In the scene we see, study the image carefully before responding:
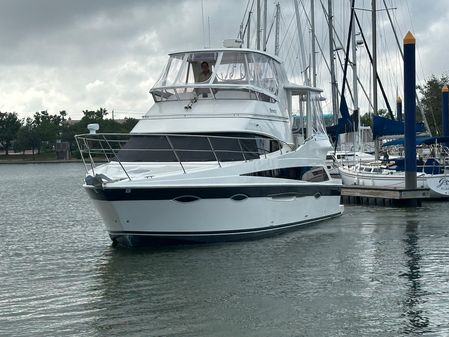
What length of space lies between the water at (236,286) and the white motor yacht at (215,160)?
0.69 meters

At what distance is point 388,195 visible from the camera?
28.8 meters

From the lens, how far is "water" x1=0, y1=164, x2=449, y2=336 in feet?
36.1

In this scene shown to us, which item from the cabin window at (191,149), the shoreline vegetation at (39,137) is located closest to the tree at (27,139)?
the shoreline vegetation at (39,137)

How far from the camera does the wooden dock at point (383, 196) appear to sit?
92.0 ft

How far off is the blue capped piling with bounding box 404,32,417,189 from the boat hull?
11258mm

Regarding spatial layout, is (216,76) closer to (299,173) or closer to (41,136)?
(299,173)

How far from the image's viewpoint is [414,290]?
43.0 feet

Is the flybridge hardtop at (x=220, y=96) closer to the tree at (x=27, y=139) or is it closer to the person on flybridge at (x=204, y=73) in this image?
the person on flybridge at (x=204, y=73)

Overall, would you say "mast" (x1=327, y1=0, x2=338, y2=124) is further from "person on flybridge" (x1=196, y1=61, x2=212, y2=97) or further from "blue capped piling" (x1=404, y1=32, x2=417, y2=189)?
"person on flybridge" (x1=196, y1=61, x2=212, y2=97)

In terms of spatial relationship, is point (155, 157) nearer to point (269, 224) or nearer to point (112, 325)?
point (269, 224)

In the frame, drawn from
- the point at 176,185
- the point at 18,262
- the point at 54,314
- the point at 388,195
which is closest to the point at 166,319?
the point at 54,314

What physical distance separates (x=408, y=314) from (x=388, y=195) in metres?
17.8

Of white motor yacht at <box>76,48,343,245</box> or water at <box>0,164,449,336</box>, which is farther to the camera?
white motor yacht at <box>76,48,343,245</box>

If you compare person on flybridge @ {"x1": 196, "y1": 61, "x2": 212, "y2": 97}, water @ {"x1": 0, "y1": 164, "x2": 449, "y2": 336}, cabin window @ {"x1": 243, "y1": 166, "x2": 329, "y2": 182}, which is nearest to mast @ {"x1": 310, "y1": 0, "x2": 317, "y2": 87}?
cabin window @ {"x1": 243, "y1": 166, "x2": 329, "y2": 182}
